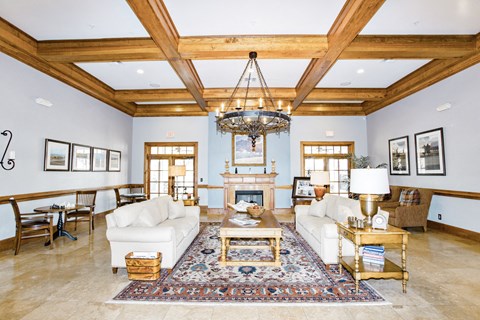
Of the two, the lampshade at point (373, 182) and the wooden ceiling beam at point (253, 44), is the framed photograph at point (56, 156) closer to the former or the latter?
the wooden ceiling beam at point (253, 44)

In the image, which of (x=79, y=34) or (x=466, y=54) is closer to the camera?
(x=79, y=34)

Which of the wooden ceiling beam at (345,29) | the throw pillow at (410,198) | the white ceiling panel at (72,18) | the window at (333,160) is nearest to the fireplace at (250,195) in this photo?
the window at (333,160)

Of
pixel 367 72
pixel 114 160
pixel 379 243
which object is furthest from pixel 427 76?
pixel 114 160

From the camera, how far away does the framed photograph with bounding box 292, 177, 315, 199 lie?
7.44 meters

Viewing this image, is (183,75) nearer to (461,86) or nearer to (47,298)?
(47,298)

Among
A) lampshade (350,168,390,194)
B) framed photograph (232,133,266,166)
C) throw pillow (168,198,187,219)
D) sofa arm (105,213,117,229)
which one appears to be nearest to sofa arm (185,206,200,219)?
throw pillow (168,198,187,219)

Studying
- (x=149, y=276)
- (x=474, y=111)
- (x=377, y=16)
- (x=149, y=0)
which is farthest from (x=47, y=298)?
(x=474, y=111)

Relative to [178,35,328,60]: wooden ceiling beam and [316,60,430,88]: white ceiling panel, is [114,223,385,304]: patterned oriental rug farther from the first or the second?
[316,60,430,88]: white ceiling panel

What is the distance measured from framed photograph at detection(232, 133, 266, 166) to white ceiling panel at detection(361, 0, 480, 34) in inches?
175

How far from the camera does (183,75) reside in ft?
16.5

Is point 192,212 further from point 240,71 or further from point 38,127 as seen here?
point 38,127

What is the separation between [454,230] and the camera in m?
4.99

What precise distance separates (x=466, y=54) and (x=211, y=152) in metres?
6.23

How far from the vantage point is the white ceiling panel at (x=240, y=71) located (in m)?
5.10
